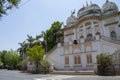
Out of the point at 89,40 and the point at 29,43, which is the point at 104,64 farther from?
the point at 29,43

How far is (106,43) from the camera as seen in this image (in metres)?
28.2

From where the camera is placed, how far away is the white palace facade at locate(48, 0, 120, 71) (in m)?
28.9

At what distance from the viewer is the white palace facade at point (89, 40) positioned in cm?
2894

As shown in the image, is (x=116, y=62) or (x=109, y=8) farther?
(x=109, y=8)

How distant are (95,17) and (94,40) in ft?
25.5

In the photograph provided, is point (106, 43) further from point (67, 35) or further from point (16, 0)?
point (16, 0)

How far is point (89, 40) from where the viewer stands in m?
30.3

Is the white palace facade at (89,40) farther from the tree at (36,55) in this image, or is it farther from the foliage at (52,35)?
the foliage at (52,35)

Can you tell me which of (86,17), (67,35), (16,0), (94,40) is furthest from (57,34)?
(16,0)

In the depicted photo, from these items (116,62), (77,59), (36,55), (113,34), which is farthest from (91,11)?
(116,62)

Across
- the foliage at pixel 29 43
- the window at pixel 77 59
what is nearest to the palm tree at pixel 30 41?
the foliage at pixel 29 43

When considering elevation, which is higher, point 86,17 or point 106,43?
point 86,17

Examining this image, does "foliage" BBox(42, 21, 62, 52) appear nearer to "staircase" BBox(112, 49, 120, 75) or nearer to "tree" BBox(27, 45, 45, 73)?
"tree" BBox(27, 45, 45, 73)

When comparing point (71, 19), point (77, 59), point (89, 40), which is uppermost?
point (71, 19)
